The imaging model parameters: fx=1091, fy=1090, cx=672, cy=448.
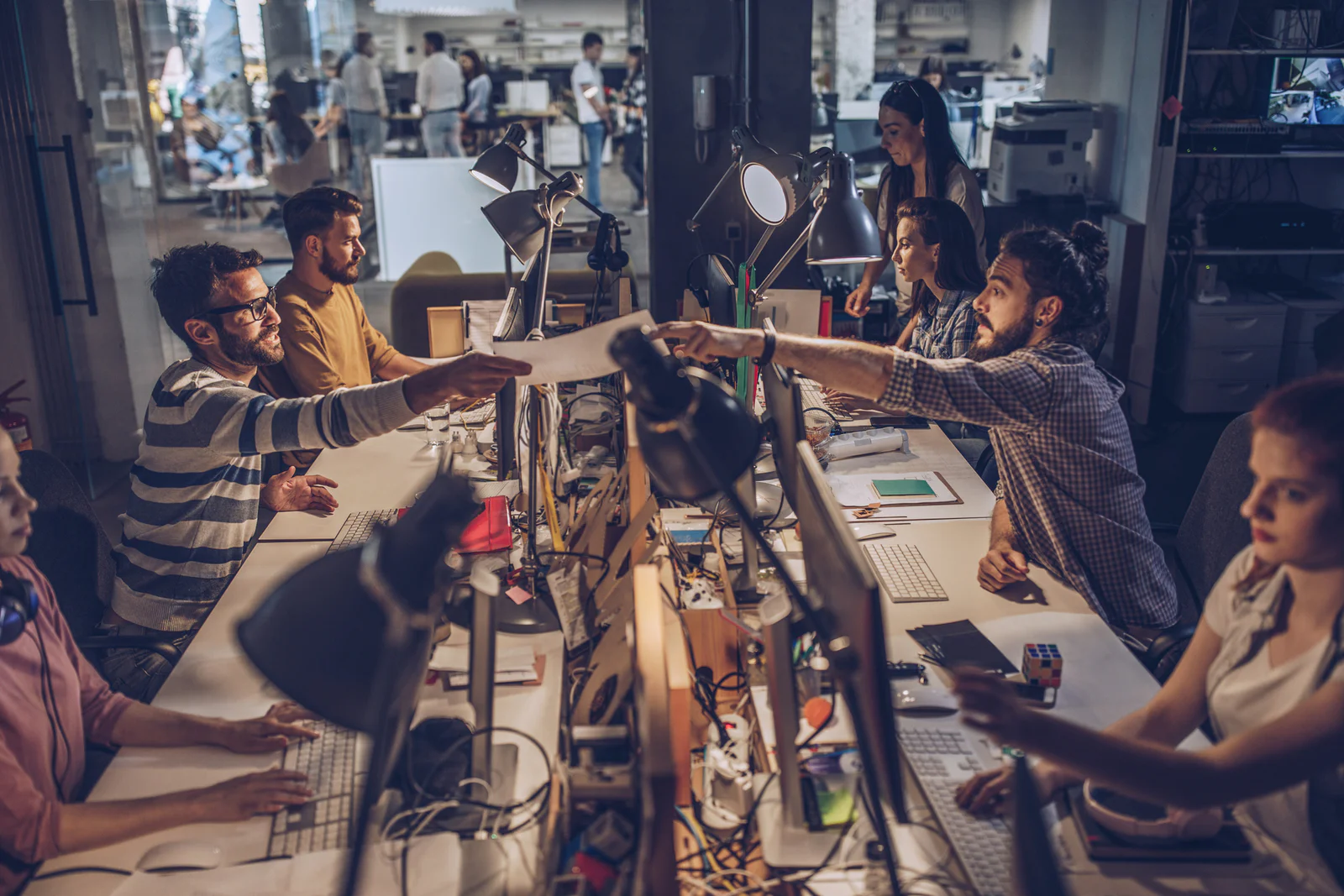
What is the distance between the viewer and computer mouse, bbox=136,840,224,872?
57.1 inches

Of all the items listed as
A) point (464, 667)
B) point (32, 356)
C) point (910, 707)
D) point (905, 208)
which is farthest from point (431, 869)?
point (32, 356)

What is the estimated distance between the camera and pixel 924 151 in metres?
4.01

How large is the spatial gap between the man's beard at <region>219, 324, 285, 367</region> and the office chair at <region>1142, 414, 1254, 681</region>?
194cm

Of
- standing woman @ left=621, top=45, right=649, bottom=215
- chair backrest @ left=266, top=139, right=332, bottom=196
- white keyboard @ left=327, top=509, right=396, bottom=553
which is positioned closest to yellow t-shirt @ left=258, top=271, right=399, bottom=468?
white keyboard @ left=327, top=509, right=396, bottom=553

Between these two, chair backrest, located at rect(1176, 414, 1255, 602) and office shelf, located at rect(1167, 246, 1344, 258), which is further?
office shelf, located at rect(1167, 246, 1344, 258)

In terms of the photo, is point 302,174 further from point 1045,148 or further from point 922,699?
point 922,699

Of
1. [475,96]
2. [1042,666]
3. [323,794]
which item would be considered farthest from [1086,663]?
[475,96]

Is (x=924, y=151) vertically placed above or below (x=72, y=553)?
above

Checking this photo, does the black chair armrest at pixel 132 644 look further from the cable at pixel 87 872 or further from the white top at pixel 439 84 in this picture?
the white top at pixel 439 84

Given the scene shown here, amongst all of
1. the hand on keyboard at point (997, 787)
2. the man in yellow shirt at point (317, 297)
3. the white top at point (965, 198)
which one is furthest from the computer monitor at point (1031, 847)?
the white top at point (965, 198)

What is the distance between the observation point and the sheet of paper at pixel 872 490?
104 inches

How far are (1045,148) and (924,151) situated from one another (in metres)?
1.70

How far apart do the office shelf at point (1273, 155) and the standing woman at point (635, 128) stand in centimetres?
547

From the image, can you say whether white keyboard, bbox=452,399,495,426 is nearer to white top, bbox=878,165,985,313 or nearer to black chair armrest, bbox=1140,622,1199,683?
white top, bbox=878,165,985,313
